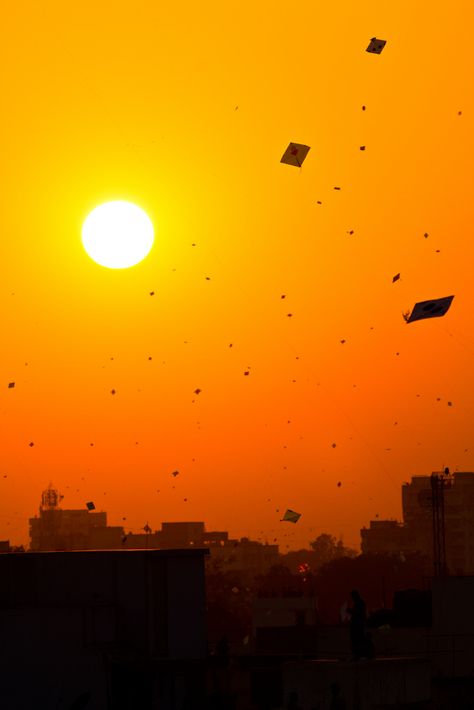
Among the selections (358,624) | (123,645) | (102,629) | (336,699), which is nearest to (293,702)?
(336,699)

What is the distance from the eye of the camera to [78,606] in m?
34.4

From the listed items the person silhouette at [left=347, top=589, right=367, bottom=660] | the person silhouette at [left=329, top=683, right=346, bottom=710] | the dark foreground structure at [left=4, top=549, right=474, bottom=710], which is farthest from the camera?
the dark foreground structure at [left=4, top=549, right=474, bottom=710]

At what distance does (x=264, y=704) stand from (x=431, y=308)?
14.2m

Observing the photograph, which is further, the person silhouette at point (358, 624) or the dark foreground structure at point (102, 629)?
the dark foreground structure at point (102, 629)

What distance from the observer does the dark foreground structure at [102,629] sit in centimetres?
3300

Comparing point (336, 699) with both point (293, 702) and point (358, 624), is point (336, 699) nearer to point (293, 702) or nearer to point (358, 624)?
point (293, 702)

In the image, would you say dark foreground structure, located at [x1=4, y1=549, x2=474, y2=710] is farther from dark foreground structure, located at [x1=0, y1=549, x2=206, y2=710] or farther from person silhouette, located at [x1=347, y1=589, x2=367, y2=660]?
person silhouette, located at [x1=347, y1=589, x2=367, y2=660]

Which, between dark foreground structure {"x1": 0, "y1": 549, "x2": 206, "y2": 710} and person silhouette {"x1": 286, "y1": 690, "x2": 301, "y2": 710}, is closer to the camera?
person silhouette {"x1": 286, "y1": 690, "x2": 301, "y2": 710}

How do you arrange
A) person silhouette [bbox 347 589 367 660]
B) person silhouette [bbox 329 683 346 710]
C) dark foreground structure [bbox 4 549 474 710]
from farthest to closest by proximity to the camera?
dark foreground structure [bbox 4 549 474 710] → person silhouette [bbox 347 589 367 660] → person silhouette [bbox 329 683 346 710]

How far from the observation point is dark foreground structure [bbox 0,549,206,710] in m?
33.0

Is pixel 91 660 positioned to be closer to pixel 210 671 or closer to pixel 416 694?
pixel 210 671

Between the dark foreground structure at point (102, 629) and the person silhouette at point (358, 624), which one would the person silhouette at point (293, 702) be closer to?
the person silhouette at point (358, 624)

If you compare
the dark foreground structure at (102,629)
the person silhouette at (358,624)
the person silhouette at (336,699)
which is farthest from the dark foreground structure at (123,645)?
the person silhouette at (336,699)

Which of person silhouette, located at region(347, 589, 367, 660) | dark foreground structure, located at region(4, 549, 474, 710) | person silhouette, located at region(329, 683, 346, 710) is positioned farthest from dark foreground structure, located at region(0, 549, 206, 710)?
person silhouette, located at region(329, 683, 346, 710)
